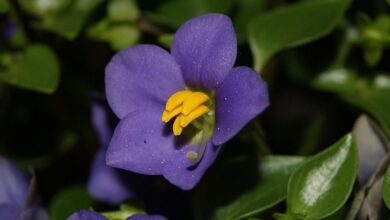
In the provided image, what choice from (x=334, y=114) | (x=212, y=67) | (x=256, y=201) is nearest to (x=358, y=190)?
(x=256, y=201)

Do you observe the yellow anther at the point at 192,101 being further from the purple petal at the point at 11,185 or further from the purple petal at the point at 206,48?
the purple petal at the point at 11,185

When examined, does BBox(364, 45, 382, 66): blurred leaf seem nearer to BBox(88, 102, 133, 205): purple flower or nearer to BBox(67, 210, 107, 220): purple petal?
BBox(88, 102, 133, 205): purple flower

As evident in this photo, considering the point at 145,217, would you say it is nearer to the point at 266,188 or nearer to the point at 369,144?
the point at 266,188

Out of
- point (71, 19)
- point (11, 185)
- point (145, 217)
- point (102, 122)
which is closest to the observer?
point (145, 217)

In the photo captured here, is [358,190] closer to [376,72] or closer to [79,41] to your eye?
[376,72]

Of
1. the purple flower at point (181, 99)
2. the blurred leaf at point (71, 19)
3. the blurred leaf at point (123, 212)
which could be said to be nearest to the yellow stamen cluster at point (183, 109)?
the purple flower at point (181, 99)

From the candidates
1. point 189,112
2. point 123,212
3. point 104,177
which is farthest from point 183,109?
point 104,177
